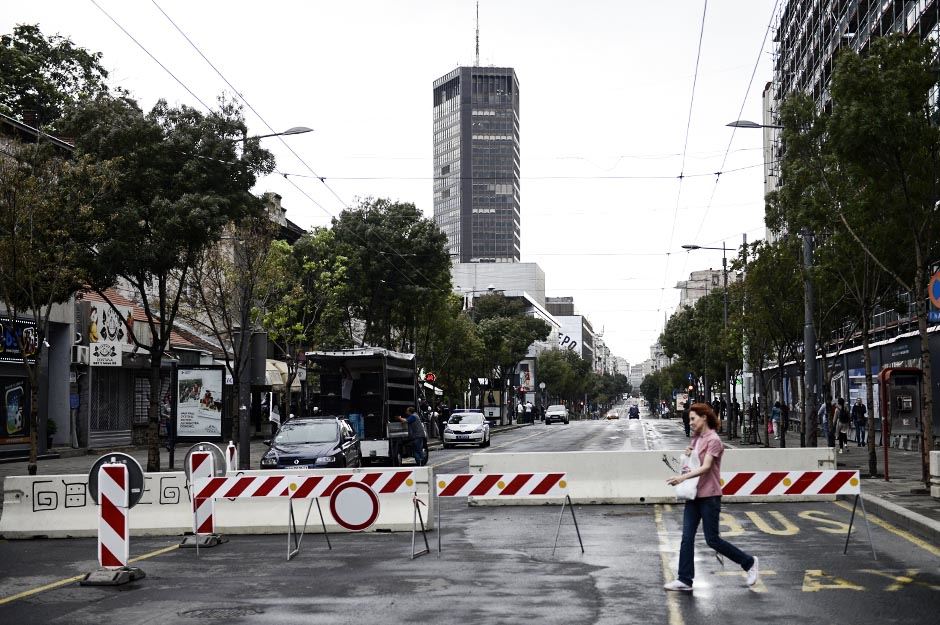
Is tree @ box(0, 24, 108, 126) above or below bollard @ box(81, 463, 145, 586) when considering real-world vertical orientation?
above

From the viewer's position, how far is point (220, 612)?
8820 millimetres

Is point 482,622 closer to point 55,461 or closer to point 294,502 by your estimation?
point 294,502

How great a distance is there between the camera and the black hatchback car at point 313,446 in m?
22.3

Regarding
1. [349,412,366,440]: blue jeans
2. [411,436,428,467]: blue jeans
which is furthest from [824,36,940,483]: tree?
[349,412,366,440]: blue jeans

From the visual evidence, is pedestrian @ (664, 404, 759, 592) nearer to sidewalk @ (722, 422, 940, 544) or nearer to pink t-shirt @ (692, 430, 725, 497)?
pink t-shirt @ (692, 430, 725, 497)

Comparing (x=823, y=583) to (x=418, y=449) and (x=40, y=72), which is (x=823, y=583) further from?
(x=40, y=72)

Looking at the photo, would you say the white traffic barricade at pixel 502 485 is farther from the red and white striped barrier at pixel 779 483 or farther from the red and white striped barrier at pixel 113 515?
the red and white striped barrier at pixel 113 515

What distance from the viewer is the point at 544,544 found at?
12859mm

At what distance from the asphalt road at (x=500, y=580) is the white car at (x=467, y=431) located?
99.0 ft

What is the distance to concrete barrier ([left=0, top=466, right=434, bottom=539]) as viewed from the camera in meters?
14.4

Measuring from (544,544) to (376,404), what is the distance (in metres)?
17.0

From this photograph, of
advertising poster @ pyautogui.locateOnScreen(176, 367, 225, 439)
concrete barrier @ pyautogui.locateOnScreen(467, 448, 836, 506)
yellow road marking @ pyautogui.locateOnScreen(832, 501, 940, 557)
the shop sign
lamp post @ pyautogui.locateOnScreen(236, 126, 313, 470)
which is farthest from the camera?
the shop sign

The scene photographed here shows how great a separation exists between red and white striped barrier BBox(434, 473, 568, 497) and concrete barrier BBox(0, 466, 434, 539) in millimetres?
1504

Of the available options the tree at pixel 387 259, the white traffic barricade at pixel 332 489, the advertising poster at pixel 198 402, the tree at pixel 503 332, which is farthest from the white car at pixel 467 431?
the white traffic barricade at pixel 332 489
